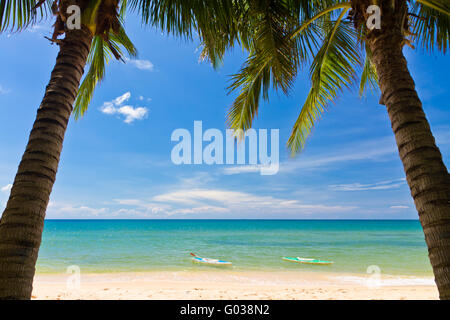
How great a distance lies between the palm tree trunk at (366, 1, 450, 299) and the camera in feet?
6.26

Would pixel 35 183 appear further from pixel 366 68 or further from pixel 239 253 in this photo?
pixel 239 253

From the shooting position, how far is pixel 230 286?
9094mm

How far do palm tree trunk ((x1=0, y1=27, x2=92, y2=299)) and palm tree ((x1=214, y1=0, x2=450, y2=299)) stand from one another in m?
2.20

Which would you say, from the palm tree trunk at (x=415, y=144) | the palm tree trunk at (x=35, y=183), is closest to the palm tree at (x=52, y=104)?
the palm tree trunk at (x=35, y=183)

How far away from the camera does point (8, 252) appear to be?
1.78m

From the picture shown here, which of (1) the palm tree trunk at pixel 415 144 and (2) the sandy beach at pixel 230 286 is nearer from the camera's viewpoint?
(1) the palm tree trunk at pixel 415 144

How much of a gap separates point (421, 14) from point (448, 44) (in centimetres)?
64

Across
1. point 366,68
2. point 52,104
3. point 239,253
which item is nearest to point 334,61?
point 366,68

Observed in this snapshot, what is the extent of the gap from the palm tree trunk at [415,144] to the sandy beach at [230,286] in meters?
5.84

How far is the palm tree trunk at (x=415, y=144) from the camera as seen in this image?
6.26 feet

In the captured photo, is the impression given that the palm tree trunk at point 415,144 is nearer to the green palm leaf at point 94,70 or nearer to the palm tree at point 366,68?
the palm tree at point 366,68
